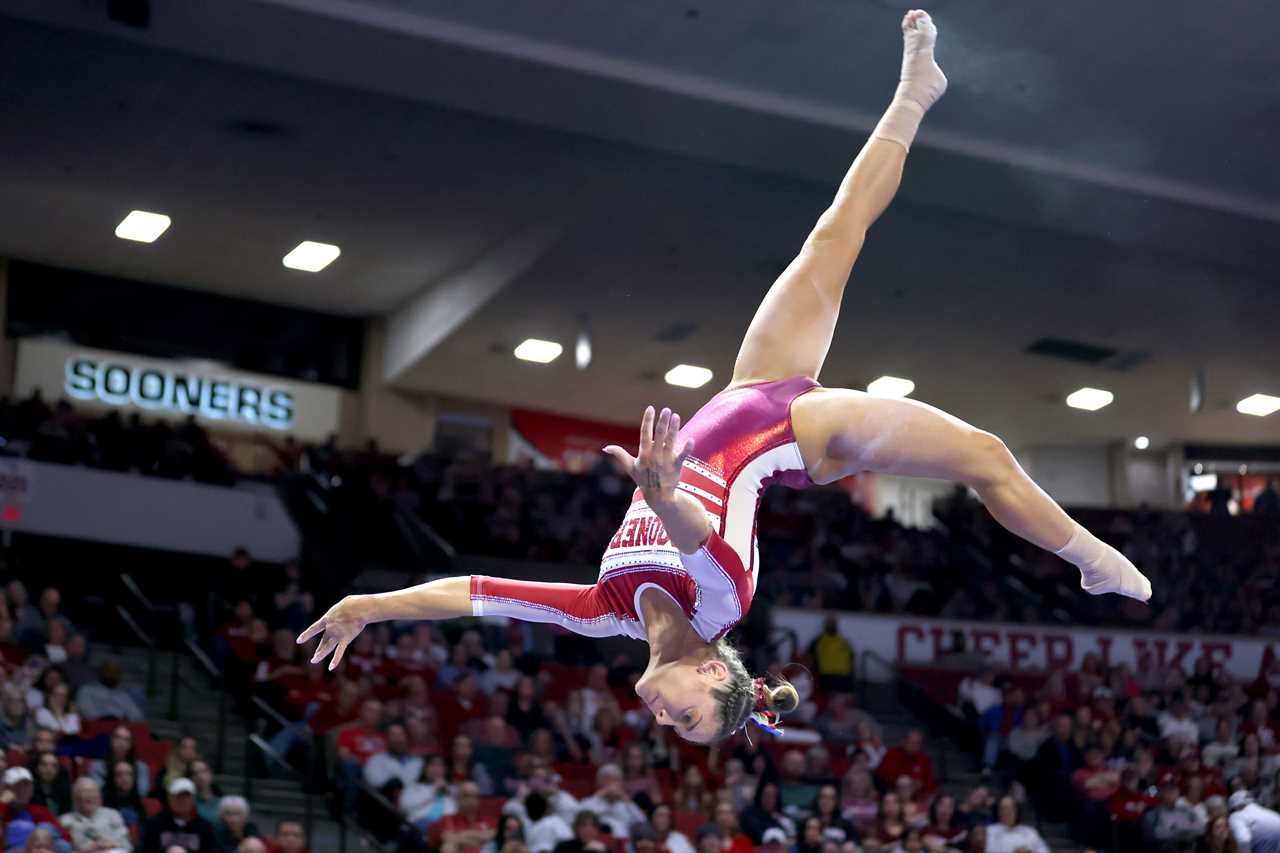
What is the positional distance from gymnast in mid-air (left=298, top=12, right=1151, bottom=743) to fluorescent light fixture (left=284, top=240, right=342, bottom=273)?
1118 centimetres

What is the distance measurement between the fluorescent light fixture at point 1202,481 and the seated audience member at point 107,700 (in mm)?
15637

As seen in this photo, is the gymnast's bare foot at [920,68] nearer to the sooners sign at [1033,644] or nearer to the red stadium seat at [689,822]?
the red stadium seat at [689,822]

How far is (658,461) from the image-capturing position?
362 centimetres

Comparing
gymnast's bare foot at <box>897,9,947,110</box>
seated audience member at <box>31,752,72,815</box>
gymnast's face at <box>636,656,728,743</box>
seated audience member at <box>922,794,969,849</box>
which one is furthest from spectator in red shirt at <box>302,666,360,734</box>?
gymnast's bare foot at <box>897,9,947,110</box>

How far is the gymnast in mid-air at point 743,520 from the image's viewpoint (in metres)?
4.11

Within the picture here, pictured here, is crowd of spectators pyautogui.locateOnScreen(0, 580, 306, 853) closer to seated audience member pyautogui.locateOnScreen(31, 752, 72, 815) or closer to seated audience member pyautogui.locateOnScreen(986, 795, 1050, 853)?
seated audience member pyautogui.locateOnScreen(31, 752, 72, 815)

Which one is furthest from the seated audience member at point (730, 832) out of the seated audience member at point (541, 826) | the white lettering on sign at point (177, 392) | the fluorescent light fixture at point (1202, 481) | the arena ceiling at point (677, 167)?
the fluorescent light fixture at point (1202, 481)

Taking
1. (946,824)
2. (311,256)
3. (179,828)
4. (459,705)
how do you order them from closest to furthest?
(179,828) < (946,824) < (459,705) < (311,256)

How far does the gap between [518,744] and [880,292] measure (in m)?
6.01

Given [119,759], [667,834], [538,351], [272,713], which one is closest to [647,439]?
[119,759]

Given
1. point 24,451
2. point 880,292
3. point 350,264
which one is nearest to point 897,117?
point 880,292

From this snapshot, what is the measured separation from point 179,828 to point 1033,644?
373 inches

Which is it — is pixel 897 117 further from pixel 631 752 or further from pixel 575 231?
pixel 575 231

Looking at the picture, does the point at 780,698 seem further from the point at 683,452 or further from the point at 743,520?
the point at 683,452
